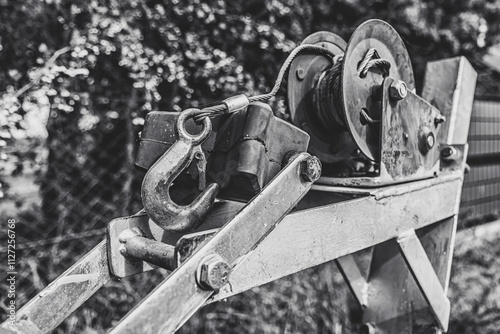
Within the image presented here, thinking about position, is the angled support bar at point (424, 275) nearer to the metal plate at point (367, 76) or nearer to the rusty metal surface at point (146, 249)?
the metal plate at point (367, 76)

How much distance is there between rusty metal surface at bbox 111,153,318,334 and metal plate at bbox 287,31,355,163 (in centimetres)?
46

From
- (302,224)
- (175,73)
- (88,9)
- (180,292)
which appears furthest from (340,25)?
(180,292)

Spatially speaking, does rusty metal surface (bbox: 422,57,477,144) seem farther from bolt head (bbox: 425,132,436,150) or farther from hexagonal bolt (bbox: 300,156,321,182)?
hexagonal bolt (bbox: 300,156,321,182)

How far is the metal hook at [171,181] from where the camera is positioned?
122 centimetres

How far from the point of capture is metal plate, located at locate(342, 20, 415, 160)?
160cm

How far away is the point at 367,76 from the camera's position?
1693mm

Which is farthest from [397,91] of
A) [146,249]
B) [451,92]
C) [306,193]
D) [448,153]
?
[146,249]

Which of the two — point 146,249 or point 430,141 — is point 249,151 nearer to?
point 146,249

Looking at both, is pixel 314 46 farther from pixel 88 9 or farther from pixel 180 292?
pixel 88 9

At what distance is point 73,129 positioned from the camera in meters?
2.96

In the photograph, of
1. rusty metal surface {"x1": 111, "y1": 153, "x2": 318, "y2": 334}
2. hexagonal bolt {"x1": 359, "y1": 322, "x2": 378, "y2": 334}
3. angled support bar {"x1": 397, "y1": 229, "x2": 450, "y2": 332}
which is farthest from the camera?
hexagonal bolt {"x1": 359, "y1": 322, "x2": 378, "y2": 334}

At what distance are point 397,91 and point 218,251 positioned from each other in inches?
35.4

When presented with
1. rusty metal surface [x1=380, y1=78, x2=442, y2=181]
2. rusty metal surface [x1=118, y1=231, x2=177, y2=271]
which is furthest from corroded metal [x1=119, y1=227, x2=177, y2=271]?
rusty metal surface [x1=380, y1=78, x2=442, y2=181]

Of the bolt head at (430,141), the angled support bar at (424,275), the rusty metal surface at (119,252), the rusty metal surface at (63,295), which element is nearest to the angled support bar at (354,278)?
the angled support bar at (424,275)
